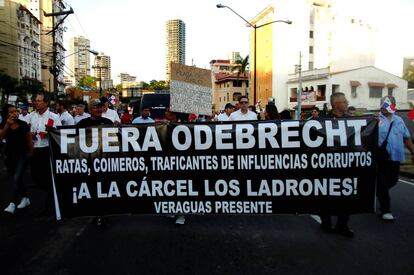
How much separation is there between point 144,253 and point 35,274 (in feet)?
3.86

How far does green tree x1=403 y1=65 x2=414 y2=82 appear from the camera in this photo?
8825cm

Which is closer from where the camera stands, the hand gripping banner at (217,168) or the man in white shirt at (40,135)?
the hand gripping banner at (217,168)

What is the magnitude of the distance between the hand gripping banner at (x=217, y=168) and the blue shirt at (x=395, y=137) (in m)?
1.45

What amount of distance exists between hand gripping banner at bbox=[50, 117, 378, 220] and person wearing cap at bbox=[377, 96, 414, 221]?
1.41 m

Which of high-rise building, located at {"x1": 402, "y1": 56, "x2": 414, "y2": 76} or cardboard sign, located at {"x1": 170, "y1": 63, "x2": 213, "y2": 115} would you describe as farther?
high-rise building, located at {"x1": 402, "y1": 56, "x2": 414, "y2": 76}

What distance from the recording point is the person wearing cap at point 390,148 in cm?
620

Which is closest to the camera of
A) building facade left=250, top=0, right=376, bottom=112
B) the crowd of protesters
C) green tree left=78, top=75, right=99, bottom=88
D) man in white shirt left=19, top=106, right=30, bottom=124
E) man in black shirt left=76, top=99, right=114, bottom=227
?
the crowd of protesters

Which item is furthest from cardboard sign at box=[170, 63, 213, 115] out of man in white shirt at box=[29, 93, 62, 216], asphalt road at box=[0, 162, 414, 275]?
asphalt road at box=[0, 162, 414, 275]

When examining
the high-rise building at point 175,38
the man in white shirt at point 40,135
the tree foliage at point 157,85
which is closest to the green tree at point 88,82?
the tree foliage at point 157,85

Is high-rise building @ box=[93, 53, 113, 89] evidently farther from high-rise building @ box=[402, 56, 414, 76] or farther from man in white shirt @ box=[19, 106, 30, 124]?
man in white shirt @ box=[19, 106, 30, 124]

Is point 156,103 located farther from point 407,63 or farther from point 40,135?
point 407,63

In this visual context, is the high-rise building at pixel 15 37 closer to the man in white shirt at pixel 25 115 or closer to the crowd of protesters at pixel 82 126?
the man in white shirt at pixel 25 115

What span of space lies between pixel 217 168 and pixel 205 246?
973 millimetres

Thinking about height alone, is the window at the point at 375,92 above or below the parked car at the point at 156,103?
above
